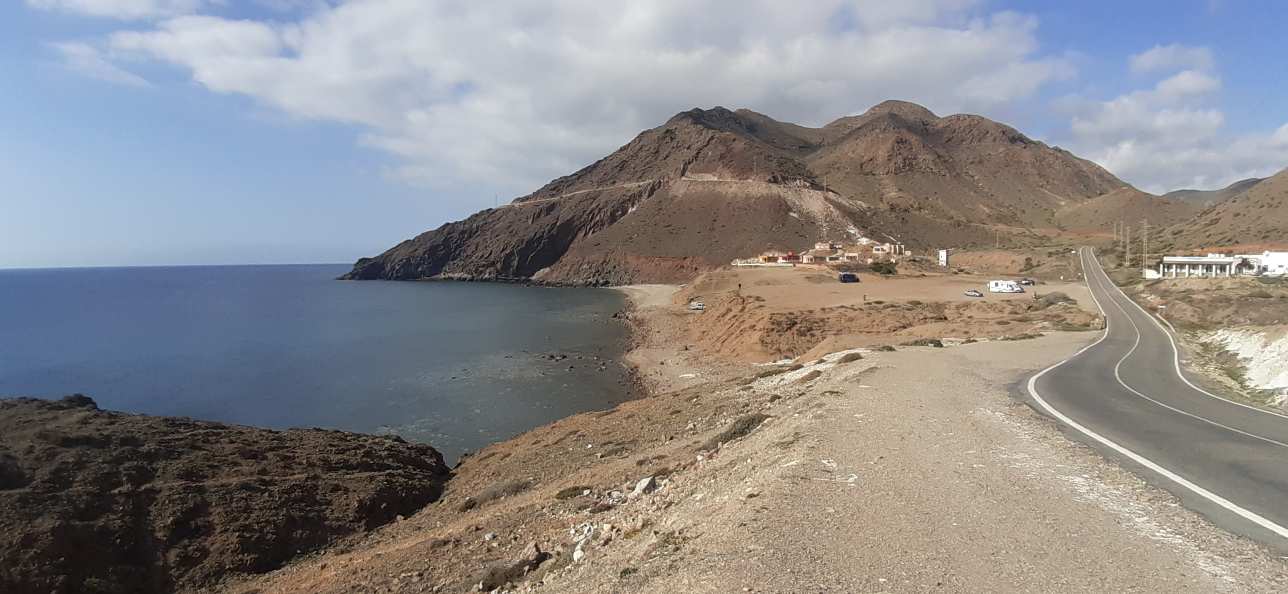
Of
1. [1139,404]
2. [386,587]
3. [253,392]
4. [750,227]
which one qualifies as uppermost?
[750,227]

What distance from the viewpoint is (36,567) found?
424 inches

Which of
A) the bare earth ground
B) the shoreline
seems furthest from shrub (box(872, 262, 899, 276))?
the bare earth ground

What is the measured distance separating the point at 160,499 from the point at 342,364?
3332cm

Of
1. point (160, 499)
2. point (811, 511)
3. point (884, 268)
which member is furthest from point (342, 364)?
point (884, 268)

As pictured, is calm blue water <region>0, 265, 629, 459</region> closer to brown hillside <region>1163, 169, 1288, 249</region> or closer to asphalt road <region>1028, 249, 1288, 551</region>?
asphalt road <region>1028, 249, 1288, 551</region>

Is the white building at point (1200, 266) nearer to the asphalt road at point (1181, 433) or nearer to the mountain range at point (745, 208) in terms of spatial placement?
the asphalt road at point (1181, 433)

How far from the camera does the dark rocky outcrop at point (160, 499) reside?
11297 mm

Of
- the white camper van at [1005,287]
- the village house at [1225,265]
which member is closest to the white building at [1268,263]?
the village house at [1225,265]

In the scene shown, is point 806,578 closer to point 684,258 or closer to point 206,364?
point 206,364

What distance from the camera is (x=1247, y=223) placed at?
260 feet

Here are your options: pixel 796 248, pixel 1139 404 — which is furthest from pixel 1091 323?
pixel 796 248

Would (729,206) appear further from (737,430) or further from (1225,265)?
(737,430)

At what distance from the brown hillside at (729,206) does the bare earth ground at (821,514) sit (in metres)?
101

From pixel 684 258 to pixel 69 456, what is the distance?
353 ft
